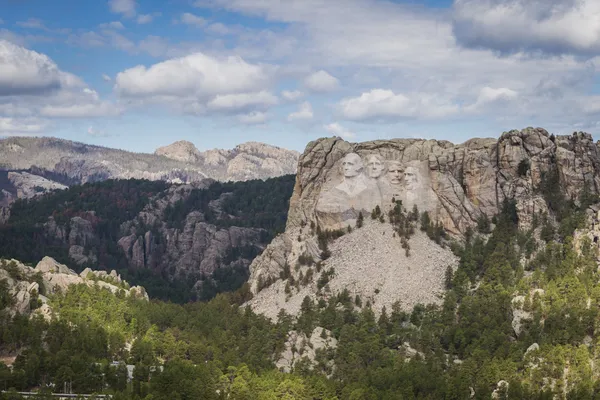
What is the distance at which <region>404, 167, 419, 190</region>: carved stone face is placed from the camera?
179500mm

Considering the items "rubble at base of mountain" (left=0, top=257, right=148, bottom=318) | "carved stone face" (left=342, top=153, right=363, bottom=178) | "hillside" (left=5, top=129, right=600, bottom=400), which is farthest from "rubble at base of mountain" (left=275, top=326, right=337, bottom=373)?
"carved stone face" (left=342, top=153, right=363, bottom=178)

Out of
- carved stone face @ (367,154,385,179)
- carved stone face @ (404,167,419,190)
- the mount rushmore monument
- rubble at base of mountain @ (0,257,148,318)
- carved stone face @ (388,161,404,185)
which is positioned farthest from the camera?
carved stone face @ (367,154,385,179)

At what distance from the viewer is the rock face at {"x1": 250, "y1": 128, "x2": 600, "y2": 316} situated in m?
170

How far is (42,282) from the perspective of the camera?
159 m

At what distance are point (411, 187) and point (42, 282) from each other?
2866 inches

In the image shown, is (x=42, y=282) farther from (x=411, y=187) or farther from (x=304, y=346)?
(x=411, y=187)

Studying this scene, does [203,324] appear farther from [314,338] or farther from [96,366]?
[96,366]

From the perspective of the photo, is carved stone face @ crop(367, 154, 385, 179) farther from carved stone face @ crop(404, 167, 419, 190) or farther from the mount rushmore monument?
carved stone face @ crop(404, 167, 419, 190)

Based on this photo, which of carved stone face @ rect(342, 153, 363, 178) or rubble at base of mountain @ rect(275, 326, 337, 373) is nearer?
rubble at base of mountain @ rect(275, 326, 337, 373)

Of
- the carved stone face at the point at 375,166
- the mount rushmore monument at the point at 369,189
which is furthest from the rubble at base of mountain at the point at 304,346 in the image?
the carved stone face at the point at 375,166

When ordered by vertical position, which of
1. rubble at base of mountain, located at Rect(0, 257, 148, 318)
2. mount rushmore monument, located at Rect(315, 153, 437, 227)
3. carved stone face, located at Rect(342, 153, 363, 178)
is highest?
carved stone face, located at Rect(342, 153, 363, 178)

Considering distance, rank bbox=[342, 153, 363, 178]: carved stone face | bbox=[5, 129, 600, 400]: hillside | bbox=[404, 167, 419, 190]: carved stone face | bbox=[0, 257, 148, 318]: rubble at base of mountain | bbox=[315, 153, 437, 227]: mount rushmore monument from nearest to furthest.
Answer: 1. bbox=[5, 129, 600, 400]: hillside
2. bbox=[0, 257, 148, 318]: rubble at base of mountain
3. bbox=[315, 153, 437, 227]: mount rushmore monument
4. bbox=[404, 167, 419, 190]: carved stone face
5. bbox=[342, 153, 363, 178]: carved stone face

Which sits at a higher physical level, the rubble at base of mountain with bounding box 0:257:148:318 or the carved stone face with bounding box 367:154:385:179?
the carved stone face with bounding box 367:154:385:179

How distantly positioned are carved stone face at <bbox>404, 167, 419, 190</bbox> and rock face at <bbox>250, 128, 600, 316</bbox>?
0.66 feet
